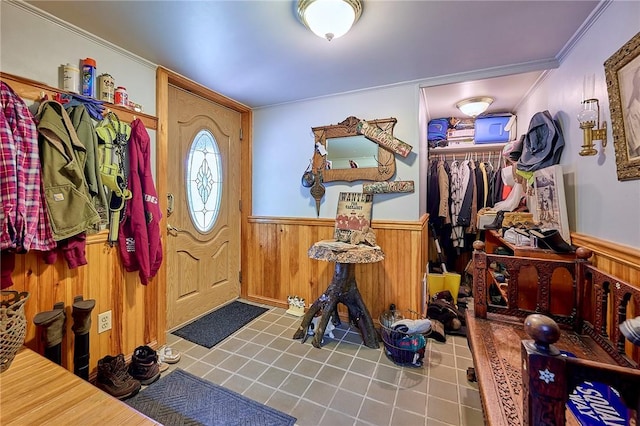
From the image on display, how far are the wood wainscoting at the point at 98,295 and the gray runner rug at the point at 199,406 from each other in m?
0.43

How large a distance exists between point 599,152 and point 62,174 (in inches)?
114

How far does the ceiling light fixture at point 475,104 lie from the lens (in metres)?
2.83

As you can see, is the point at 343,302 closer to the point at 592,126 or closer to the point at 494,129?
the point at 592,126

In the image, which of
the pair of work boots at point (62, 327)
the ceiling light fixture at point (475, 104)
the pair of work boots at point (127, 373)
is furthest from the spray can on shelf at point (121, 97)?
the ceiling light fixture at point (475, 104)

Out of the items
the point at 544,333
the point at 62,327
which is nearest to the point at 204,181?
the point at 62,327

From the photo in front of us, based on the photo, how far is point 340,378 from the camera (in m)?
1.82

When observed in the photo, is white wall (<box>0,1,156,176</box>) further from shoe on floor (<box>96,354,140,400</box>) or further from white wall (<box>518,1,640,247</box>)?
white wall (<box>518,1,640,247</box>)

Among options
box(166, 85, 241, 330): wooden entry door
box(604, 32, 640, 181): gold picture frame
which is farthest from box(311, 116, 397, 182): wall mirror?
box(604, 32, 640, 181): gold picture frame

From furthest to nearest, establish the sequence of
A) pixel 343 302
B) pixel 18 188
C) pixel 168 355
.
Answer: pixel 343 302 < pixel 168 355 < pixel 18 188

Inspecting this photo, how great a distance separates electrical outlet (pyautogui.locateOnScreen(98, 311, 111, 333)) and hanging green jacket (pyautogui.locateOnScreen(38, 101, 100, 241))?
0.64 metres

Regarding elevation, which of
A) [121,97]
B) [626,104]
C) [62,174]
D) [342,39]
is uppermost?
[342,39]

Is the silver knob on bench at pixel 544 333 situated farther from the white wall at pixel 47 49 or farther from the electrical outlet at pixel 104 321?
the white wall at pixel 47 49

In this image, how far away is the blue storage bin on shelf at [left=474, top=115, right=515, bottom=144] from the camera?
3228mm

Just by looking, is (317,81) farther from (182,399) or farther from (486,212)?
(182,399)
